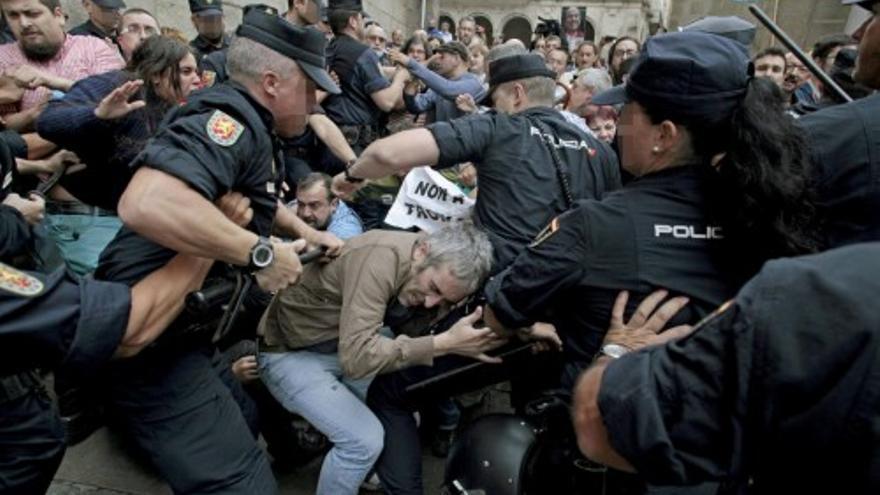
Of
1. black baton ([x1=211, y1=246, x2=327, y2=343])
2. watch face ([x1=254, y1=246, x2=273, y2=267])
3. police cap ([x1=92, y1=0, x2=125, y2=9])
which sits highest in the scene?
police cap ([x1=92, y1=0, x2=125, y2=9])

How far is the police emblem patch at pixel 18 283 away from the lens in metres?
1.19

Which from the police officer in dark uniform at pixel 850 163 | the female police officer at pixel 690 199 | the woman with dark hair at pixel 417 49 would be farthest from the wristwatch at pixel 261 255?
the woman with dark hair at pixel 417 49

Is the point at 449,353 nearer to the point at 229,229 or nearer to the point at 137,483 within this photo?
the point at 229,229

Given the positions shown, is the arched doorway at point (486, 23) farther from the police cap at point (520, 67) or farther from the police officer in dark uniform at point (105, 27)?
the police cap at point (520, 67)

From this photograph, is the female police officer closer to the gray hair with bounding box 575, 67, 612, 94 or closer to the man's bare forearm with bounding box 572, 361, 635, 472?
the man's bare forearm with bounding box 572, 361, 635, 472

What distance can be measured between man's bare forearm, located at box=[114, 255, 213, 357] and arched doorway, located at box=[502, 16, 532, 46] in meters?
21.0

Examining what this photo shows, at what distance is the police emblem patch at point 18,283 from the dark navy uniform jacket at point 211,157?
17.5 inches

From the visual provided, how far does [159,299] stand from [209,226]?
225mm

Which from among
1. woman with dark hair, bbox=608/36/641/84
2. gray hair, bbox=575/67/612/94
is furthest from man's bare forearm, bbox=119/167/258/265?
woman with dark hair, bbox=608/36/641/84

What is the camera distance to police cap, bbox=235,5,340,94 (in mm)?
1969

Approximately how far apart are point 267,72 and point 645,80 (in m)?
1.17

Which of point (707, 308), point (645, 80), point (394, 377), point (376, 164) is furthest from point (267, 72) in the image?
point (707, 308)

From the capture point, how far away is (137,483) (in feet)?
9.19

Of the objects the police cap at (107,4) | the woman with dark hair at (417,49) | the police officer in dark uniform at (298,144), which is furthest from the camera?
the woman with dark hair at (417,49)
